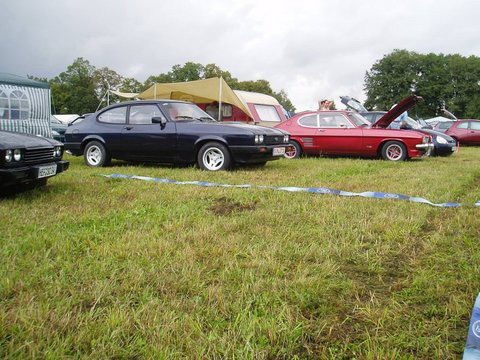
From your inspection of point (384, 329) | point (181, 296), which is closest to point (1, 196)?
point (181, 296)

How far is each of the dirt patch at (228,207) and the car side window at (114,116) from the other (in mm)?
4282

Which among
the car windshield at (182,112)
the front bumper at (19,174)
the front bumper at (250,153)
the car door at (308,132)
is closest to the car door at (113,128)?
the car windshield at (182,112)

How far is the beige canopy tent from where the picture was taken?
49.6 ft

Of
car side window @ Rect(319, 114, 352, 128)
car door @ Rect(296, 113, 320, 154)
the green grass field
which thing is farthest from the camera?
car door @ Rect(296, 113, 320, 154)

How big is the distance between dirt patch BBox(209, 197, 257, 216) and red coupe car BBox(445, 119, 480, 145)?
1570 cm

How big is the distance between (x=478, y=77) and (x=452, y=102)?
6504 millimetres

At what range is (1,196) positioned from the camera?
488 centimetres

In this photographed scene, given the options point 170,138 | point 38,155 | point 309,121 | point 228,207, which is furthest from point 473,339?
point 309,121

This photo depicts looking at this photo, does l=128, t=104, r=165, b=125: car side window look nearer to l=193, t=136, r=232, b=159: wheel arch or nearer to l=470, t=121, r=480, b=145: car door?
l=193, t=136, r=232, b=159: wheel arch

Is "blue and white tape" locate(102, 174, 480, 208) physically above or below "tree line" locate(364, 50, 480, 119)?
below

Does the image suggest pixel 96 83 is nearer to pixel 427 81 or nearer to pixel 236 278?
pixel 427 81

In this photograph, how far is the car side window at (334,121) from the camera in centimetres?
995

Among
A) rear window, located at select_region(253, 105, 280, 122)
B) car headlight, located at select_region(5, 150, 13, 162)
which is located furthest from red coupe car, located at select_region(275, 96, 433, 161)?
car headlight, located at select_region(5, 150, 13, 162)

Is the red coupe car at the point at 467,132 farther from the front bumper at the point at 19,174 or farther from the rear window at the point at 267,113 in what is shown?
the front bumper at the point at 19,174
